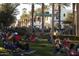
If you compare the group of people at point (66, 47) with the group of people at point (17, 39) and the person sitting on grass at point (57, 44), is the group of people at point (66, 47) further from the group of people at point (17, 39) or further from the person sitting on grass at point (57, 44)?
the group of people at point (17, 39)

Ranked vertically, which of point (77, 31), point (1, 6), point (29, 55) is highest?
point (1, 6)

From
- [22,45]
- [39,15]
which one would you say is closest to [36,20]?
[39,15]

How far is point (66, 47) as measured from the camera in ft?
8.13

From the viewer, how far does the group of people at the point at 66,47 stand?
8.11 feet

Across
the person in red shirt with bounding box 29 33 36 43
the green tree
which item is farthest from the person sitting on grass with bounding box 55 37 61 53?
the green tree

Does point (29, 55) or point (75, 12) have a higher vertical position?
point (75, 12)

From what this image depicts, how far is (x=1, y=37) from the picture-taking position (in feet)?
8.12

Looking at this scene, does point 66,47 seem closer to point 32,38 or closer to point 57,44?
point 57,44

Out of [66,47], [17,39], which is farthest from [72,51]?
[17,39]

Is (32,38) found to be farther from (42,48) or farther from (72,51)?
(72,51)

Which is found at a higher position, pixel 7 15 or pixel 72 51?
pixel 7 15

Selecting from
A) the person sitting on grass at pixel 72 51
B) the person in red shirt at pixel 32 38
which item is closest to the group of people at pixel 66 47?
the person sitting on grass at pixel 72 51

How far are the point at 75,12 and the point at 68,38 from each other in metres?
0.20

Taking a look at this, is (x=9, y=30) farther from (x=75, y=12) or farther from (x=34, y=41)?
(x=75, y=12)
